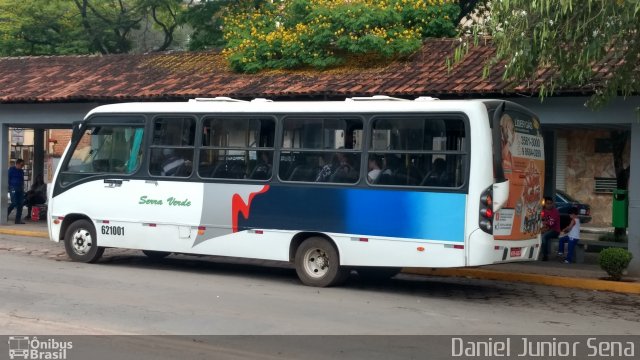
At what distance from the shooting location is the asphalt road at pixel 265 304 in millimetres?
9883

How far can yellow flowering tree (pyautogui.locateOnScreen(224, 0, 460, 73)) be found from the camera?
1906 cm

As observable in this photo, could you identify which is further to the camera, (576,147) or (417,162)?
(576,147)

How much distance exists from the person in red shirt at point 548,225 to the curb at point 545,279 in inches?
107

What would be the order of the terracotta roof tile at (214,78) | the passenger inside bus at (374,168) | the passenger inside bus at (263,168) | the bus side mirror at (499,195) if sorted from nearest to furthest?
the bus side mirror at (499,195), the passenger inside bus at (374,168), the passenger inside bus at (263,168), the terracotta roof tile at (214,78)

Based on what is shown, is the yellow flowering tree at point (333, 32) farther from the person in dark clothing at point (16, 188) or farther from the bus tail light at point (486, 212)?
the bus tail light at point (486, 212)

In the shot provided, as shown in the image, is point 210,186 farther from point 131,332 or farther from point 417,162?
point 131,332

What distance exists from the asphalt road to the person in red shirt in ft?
10.3

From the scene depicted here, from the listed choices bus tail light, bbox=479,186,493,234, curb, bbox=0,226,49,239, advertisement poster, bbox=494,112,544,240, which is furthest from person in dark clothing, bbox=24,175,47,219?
bus tail light, bbox=479,186,493,234

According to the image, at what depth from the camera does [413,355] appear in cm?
861

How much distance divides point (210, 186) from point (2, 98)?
1005 cm

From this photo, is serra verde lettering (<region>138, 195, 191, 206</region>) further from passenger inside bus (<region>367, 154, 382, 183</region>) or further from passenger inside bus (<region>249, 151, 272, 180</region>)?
passenger inside bus (<region>367, 154, 382, 183</region>)

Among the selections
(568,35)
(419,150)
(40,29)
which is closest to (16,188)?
(40,29)

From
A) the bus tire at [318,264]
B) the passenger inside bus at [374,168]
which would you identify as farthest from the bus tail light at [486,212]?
the bus tire at [318,264]

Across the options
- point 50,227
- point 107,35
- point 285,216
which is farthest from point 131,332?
point 107,35
